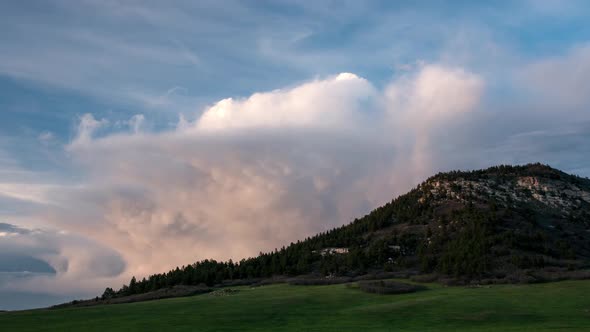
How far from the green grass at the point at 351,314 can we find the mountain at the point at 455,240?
22111mm

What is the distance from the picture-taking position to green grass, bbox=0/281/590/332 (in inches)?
1892

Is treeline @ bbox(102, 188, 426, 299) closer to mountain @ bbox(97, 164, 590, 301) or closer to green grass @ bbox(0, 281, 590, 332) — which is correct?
mountain @ bbox(97, 164, 590, 301)

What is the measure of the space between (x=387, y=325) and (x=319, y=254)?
108 meters

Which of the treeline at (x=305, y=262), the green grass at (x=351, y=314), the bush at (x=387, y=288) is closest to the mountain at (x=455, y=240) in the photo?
the treeline at (x=305, y=262)

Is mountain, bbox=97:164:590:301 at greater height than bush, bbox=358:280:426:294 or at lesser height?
greater

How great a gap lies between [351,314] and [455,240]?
280ft

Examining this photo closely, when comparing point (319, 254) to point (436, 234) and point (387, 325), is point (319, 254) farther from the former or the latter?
point (387, 325)

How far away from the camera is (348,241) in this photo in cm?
16488

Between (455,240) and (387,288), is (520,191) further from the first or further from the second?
(387,288)

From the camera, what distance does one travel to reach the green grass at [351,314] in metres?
48.1

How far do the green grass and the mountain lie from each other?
22.1 metres

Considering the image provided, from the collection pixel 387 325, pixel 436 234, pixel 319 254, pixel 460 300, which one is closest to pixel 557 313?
A: pixel 460 300

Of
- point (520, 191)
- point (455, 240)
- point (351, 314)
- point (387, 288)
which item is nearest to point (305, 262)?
point (455, 240)

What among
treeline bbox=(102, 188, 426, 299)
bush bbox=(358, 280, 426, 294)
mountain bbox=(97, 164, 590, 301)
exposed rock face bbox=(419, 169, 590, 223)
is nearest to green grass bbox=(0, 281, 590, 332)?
bush bbox=(358, 280, 426, 294)
